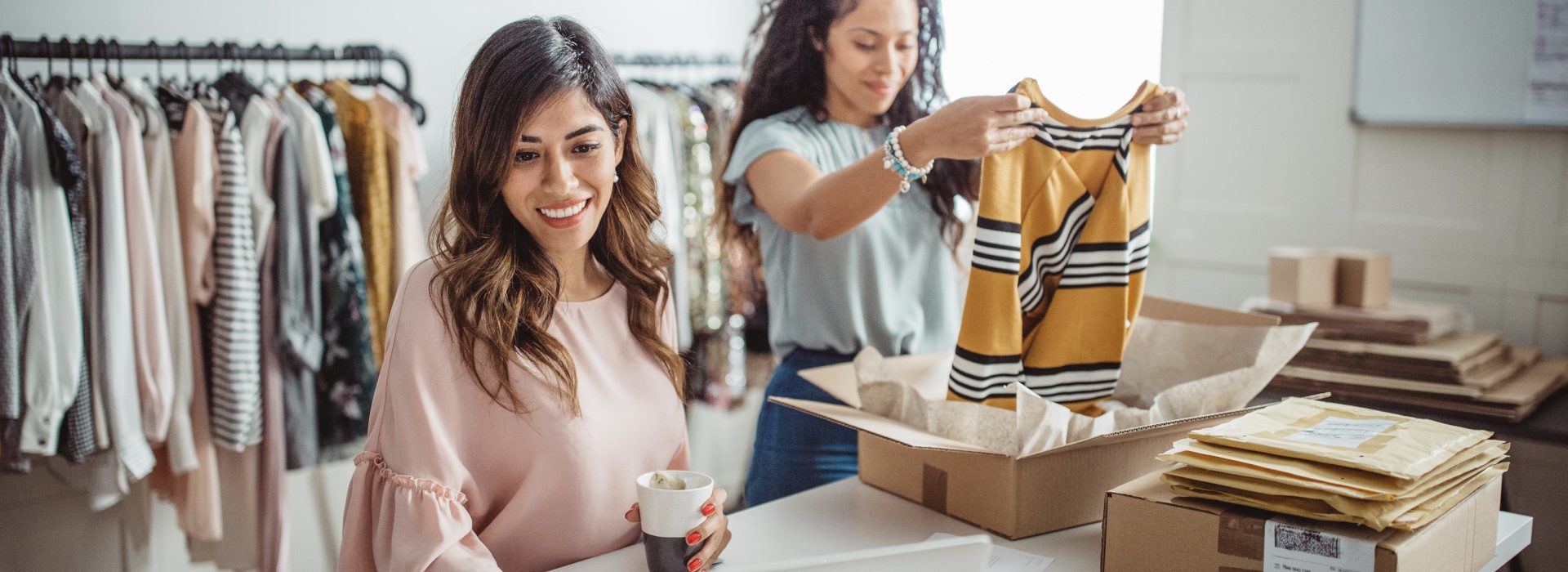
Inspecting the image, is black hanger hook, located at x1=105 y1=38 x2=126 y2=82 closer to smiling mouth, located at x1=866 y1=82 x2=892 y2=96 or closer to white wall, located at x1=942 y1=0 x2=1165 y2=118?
smiling mouth, located at x1=866 y1=82 x2=892 y2=96

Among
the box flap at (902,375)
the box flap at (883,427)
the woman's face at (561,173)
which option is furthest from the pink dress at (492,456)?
the box flap at (902,375)

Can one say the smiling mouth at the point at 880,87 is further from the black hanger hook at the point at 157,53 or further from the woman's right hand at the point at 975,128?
the black hanger hook at the point at 157,53

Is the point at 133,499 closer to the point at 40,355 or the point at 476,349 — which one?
the point at 40,355

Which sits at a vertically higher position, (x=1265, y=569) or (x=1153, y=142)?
(x=1153, y=142)

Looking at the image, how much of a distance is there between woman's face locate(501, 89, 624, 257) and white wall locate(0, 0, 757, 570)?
685 millimetres

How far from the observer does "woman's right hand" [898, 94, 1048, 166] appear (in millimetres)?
1488

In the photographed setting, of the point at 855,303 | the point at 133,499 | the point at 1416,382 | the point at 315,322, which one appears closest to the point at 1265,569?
the point at 855,303

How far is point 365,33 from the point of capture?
118 inches

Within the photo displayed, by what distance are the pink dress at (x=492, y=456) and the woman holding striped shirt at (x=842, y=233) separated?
49 centimetres

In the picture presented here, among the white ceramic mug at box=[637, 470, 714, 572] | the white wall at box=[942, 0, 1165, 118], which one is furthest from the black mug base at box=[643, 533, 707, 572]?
the white wall at box=[942, 0, 1165, 118]

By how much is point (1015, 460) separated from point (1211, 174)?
1.93 meters

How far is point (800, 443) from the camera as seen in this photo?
73.0 inches

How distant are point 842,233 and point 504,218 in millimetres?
573

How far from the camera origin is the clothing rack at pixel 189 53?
7.33 ft
